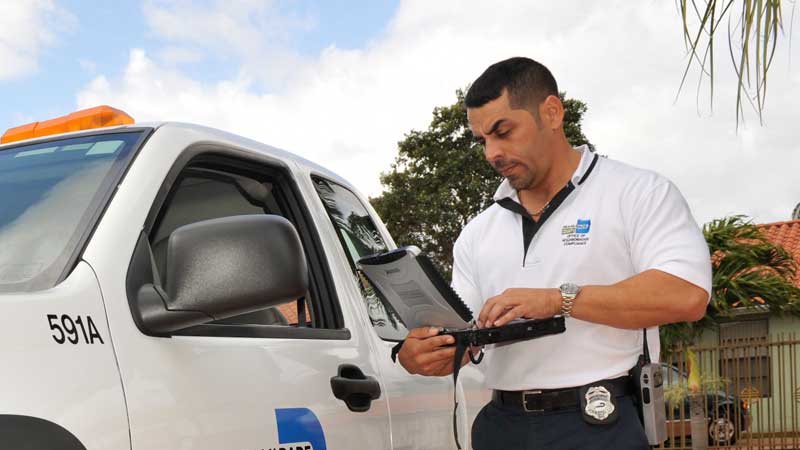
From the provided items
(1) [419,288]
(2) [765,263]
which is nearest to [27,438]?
(1) [419,288]

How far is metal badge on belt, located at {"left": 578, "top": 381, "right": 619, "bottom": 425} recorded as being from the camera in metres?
2.86

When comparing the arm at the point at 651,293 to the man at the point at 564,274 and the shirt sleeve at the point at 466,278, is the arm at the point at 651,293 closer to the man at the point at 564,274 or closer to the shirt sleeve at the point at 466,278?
the man at the point at 564,274

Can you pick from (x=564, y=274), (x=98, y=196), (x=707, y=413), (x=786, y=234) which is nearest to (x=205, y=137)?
(x=98, y=196)

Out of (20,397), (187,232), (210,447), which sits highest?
(187,232)

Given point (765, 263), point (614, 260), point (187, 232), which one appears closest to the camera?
point (187, 232)

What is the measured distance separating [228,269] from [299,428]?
0.75m

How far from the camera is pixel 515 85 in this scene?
10.2ft

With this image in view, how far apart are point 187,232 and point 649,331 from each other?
5.27 feet

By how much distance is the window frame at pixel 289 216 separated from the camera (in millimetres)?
2680

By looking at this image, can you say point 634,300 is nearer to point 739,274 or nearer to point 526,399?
point 526,399

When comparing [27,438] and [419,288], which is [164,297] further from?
[419,288]

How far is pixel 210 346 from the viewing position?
232 centimetres

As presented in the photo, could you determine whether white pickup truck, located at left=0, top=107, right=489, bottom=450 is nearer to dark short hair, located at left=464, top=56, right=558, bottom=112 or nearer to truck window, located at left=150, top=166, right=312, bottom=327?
truck window, located at left=150, top=166, right=312, bottom=327

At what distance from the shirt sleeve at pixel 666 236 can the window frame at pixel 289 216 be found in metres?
0.94
